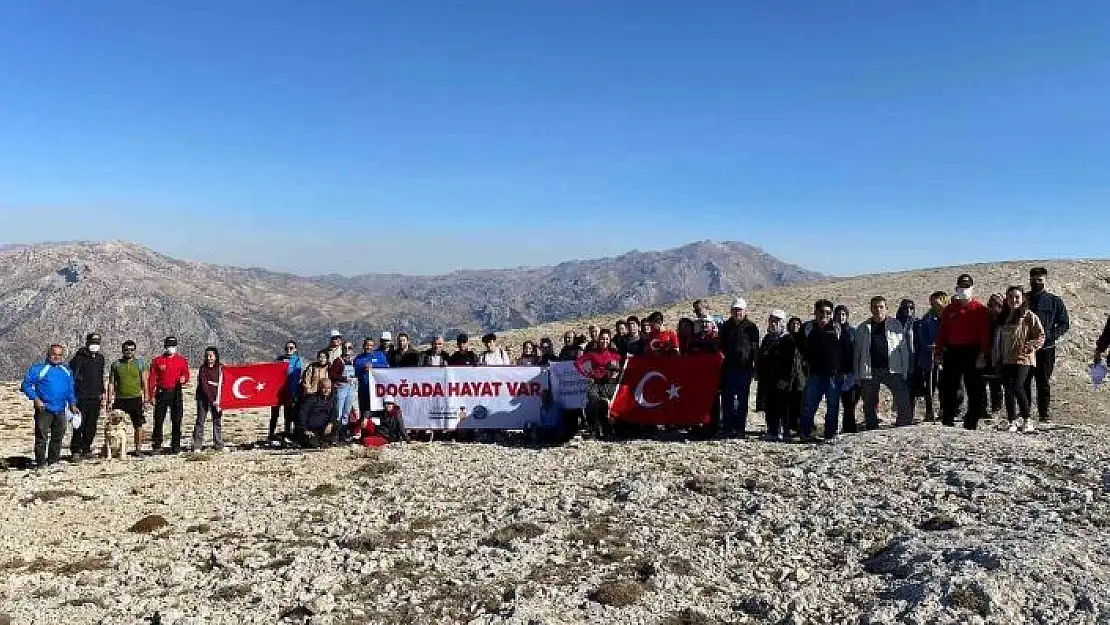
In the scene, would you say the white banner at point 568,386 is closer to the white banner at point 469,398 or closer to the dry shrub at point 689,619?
the white banner at point 469,398

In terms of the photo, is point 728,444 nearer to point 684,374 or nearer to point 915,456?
point 684,374

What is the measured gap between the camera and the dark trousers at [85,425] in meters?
16.6

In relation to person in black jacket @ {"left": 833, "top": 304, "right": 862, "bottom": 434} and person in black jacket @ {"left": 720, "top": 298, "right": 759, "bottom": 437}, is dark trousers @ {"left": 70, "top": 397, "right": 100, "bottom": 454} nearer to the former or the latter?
person in black jacket @ {"left": 720, "top": 298, "right": 759, "bottom": 437}

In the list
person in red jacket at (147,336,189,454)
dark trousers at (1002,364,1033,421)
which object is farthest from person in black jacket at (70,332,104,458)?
dark trousers at (1002,364,1033,421)

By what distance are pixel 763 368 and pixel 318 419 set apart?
951 cm

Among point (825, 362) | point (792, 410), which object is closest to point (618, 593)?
point (825, 362)

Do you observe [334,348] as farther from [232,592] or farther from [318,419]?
[232,592]

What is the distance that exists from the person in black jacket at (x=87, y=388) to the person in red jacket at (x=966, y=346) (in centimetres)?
1719

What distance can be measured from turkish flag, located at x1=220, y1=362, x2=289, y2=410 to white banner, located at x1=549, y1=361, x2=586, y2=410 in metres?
7.07

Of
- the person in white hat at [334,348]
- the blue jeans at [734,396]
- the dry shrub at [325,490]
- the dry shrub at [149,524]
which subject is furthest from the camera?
the person in white hat at [334,348]

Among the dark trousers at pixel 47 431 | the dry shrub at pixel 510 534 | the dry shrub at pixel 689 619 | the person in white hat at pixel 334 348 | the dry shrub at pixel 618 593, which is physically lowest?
the dry shrub at pixel 689 619

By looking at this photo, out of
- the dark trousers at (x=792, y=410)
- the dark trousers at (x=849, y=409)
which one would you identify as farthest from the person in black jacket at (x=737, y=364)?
the dark trousers at (x=849, y=409)

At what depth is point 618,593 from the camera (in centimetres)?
821

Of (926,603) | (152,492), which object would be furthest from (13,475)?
(926,603)
